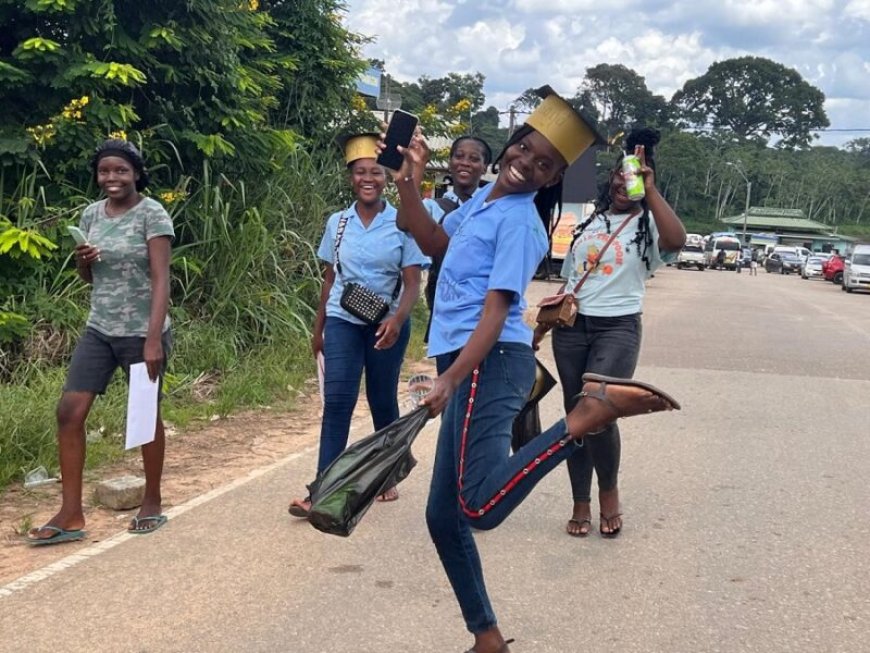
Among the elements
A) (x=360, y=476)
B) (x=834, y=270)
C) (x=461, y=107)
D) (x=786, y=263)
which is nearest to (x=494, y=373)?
(x=360, y=476)

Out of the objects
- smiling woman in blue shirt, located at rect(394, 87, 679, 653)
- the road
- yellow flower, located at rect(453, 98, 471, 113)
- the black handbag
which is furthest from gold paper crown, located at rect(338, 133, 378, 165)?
yellow flower, located at rect(453, 98, 471, 113)

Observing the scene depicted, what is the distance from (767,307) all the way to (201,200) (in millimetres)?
15267

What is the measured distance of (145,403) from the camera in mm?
4074

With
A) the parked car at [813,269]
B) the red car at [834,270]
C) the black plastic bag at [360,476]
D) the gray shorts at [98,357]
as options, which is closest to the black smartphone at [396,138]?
the black plastic bag at [360,476]

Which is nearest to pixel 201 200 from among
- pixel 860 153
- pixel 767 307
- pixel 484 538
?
pixel 484 538

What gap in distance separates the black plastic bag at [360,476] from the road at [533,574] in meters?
0.80

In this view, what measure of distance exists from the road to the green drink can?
5.48 ft

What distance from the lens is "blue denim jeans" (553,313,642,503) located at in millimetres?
4199

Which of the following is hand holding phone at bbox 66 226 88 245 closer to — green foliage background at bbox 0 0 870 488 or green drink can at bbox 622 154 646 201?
green foliage background at bbox 0 0 870 488

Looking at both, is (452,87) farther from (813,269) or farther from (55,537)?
(55,537)

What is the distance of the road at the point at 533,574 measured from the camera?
3240 mm

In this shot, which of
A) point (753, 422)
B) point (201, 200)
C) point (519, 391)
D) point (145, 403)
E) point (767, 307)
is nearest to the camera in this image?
point (519, 391)

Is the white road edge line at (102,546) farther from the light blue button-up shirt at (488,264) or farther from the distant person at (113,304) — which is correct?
the light blue button-up shirt at (488,264)

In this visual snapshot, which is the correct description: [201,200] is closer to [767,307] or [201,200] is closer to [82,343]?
[82,343]
